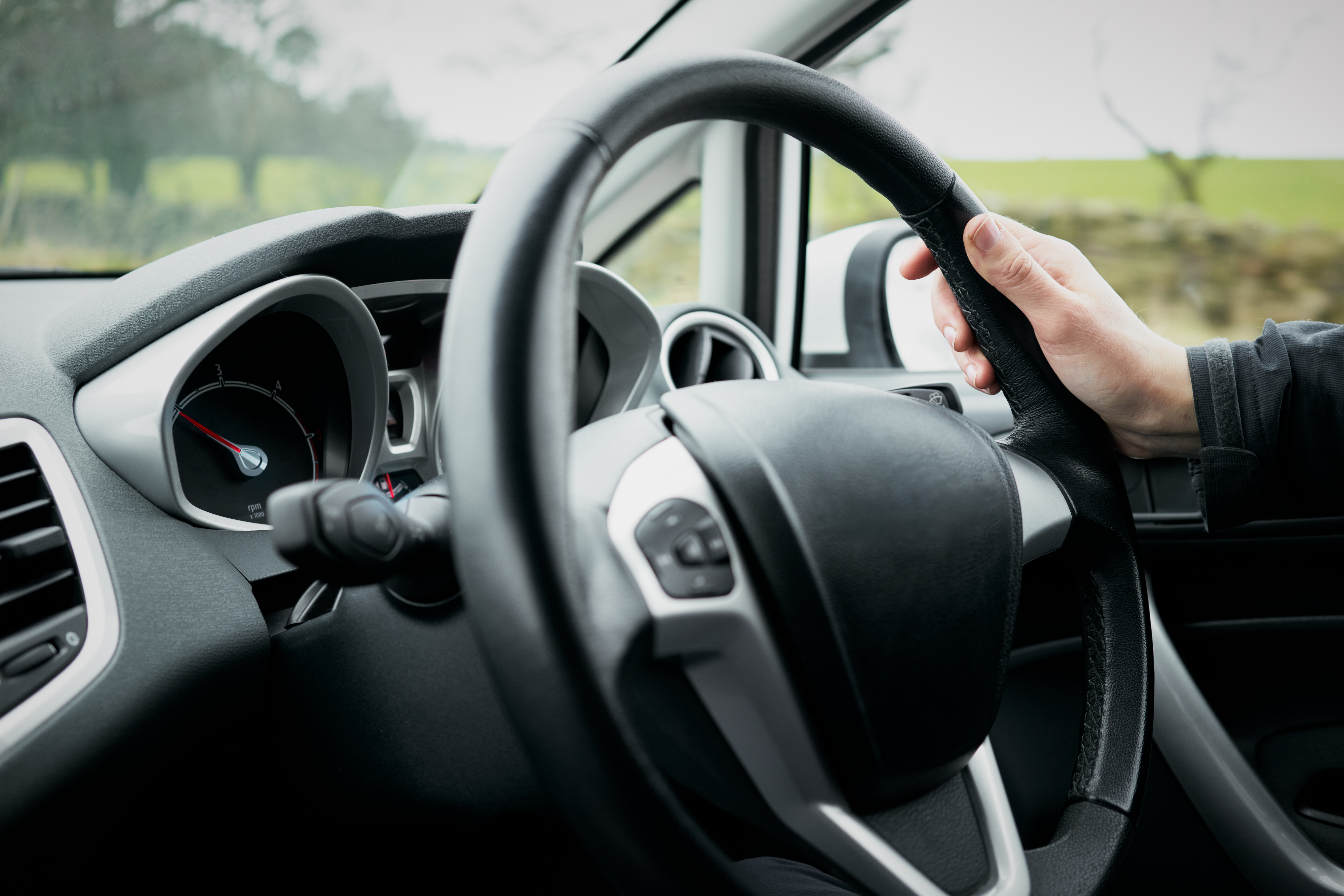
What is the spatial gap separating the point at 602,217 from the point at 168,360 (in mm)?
1287

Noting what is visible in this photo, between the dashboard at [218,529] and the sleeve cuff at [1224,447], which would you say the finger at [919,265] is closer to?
the sleeve cuff at [1224,447]

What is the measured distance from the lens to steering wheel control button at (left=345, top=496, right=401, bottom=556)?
1.79 feet

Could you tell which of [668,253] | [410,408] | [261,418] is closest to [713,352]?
[668,253]

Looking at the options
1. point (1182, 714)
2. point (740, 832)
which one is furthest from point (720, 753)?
point (1182, 714)

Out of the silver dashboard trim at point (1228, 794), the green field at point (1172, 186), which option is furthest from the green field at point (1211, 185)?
the silver dashboard trim at point (1228, 794)

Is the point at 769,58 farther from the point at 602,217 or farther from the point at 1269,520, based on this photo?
the point at 602,217

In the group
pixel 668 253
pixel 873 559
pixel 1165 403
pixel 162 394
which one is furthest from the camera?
pixel 668 253

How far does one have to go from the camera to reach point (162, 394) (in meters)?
0.92

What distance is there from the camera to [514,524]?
49cm

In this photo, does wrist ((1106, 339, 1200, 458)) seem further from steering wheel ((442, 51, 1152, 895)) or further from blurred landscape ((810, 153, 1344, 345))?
blurred landscape ((810, 153, 1344, 345))

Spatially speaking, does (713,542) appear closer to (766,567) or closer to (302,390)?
(766,567)

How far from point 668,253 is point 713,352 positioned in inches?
16.9

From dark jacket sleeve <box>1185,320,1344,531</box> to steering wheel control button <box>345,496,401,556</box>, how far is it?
2.85 ft

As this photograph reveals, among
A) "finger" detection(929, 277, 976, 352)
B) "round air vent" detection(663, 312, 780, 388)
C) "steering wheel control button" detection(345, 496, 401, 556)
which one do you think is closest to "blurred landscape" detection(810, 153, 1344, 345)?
"finger" detection(929, 277, 976, 352)
